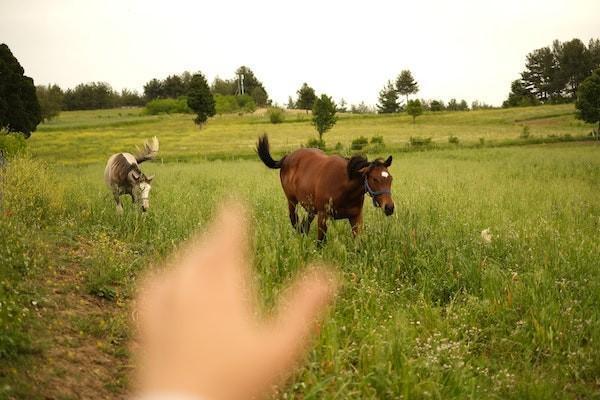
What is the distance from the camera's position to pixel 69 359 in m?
3.86

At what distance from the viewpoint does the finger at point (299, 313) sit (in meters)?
4.27

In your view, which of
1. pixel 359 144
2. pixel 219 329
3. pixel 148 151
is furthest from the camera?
pixel 359 144

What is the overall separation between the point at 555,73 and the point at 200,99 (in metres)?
78.8

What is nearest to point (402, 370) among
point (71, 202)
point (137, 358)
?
point (137, 358)

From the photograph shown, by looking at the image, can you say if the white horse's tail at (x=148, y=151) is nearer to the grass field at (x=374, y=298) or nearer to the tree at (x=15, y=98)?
the grass field at (x=374, y=298)

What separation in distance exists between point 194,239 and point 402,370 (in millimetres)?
4548

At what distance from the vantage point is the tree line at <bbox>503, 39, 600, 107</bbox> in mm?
95562

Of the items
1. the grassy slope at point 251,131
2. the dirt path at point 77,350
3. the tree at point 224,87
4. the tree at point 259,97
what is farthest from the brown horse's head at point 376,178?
the tree at point 224,87

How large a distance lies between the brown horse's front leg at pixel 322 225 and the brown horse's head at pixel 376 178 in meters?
0.85

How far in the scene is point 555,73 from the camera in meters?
100

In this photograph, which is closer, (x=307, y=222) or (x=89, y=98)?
(x=307, y=222)

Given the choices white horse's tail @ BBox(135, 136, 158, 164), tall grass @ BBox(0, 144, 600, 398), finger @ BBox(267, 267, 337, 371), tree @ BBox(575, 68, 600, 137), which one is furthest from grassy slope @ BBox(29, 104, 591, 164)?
finger @ BBox(267, 267, 337, 371)

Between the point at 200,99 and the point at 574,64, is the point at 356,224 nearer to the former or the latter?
the point at 200,99

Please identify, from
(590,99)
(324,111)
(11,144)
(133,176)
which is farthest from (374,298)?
(590,99)
